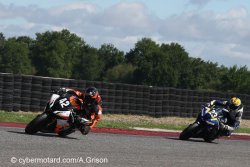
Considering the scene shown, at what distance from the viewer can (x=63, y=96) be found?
16.2m

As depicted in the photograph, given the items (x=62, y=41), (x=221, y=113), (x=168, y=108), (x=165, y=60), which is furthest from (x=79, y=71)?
(x=221, y=113)

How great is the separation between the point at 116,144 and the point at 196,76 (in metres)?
110

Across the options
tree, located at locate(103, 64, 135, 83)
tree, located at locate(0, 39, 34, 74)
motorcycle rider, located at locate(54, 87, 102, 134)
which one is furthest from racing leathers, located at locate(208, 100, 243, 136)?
tree, located at locate(0, 39, 34, 74)

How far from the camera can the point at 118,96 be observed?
29.8 meters

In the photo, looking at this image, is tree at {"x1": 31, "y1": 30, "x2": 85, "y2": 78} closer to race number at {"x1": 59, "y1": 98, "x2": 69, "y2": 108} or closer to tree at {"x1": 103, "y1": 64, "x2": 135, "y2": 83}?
tree at {"x1": 103, "y1": 64, "x2": 135, "y2": 83}

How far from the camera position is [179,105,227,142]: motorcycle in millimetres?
19016

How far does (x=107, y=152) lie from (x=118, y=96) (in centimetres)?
1636

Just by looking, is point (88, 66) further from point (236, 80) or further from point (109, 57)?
point (236, 80)

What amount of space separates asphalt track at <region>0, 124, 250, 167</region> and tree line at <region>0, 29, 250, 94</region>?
3498 inches

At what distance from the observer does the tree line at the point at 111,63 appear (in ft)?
389

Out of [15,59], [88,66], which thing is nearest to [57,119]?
[15,59]

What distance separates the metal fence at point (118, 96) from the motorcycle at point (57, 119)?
10.1m

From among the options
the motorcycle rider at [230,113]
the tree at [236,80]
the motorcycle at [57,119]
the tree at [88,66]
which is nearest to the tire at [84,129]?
the motorcycle at [57,119]

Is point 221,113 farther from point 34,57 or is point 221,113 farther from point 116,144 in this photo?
point 34,57
